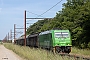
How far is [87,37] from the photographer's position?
43.7 m

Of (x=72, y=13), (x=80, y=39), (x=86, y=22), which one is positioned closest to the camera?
(x=86, y=22)

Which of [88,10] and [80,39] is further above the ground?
[88,10]

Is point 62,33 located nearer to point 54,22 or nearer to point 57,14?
point 54,22

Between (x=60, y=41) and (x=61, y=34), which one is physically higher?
(x=61, y=34)

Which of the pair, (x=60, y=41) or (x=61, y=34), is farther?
(x=61, y=34)

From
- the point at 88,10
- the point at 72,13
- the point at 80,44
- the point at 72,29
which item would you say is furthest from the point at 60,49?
the point at 72,13

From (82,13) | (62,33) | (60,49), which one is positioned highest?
(82,13)

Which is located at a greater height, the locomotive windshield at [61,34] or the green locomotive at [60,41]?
the locomotive windshield at [61,34]

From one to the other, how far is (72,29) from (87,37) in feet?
17.9

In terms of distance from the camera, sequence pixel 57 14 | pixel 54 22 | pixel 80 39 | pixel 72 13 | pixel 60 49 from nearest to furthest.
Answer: pixel 60 49, pixel 80 39, pixel 72 13, pixel 54 22, pixel 57 14

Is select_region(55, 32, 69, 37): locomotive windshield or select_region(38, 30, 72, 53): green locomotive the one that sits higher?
select_region(55, 32, 69, 37): locomotive windshield

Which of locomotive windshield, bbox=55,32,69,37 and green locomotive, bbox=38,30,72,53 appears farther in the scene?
locomotive windshield, bbox=55,32,69,37

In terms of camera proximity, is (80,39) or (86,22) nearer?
(86,22)

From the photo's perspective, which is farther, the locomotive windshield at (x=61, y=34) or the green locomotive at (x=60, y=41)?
the locomotive windshield at (x=61, y=34)
